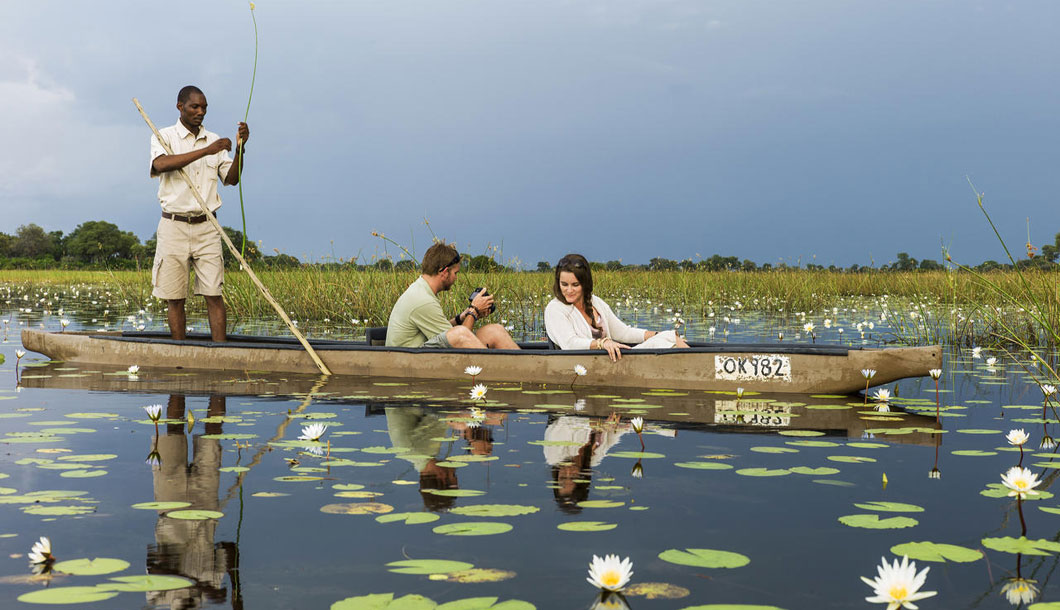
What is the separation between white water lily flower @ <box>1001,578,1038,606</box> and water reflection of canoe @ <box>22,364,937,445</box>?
7.12 ft

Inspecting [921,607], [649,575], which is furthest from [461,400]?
[921,607]

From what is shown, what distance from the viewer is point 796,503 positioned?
3.05 m

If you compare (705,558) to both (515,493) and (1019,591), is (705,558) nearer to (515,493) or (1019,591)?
(1019,591)

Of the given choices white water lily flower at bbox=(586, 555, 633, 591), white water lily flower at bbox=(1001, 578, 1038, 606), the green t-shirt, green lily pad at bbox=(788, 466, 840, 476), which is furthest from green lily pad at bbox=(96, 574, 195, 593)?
the green t-shirt

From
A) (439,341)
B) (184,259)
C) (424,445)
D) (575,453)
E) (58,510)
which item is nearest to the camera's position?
(58,510)

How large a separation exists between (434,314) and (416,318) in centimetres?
17

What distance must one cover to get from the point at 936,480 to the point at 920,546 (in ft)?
3.59

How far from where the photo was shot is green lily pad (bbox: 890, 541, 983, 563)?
2418 millimetres

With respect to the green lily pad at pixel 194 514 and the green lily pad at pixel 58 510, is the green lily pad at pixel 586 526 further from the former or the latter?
the green lily pad at pixel 58 510

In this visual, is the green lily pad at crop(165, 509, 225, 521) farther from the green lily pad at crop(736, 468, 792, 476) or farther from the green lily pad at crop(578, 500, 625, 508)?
the green lily pad at crop(736, 468, 792, 476)

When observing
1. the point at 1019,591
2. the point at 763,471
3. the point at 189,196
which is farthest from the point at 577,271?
the point at 1019,591

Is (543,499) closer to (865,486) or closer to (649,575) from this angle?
(649,575)

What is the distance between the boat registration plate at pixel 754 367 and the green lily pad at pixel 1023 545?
344cm

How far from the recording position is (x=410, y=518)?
2.75 metres
